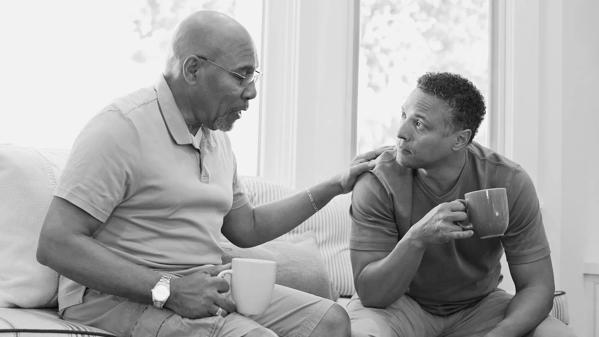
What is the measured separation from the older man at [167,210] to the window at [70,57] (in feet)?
2.92

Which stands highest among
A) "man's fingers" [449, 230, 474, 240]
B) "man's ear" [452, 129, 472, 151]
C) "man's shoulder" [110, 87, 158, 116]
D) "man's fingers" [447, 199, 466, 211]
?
"man's shoulder" [110, 87, 158, 116]

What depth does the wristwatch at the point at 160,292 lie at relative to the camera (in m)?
1.63

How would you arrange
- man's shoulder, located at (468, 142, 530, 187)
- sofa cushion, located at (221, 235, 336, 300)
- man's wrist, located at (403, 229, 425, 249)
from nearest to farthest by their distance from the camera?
man's wrist, located at (403, 229, 425, 249)
man's shoulder, located at (468, 142, 530, 187)
sofa cushion, located at (221, 235, 336, 300)

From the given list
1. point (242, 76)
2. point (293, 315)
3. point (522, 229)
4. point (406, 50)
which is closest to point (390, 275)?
point (293, 315)

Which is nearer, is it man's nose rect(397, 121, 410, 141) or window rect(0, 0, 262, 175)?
man's nose rect(397, 121, 410, 141)

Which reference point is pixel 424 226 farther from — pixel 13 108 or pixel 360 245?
pixel 13 108

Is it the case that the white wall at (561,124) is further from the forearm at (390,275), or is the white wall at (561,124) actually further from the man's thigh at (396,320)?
the forearm at (390,275)

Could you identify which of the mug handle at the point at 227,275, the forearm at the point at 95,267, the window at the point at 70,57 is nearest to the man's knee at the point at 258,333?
the mug handle at the point at 227,275

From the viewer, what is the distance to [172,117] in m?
1.82

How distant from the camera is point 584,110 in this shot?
386 centimetres

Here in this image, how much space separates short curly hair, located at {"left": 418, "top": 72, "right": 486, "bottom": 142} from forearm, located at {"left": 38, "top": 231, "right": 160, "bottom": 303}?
1.02 meters

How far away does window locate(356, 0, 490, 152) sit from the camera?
3590 millimetres

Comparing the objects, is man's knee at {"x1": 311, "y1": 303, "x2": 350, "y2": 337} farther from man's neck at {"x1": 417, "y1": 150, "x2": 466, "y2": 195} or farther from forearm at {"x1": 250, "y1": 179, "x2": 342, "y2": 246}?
man's neck at {"x1": 417, "y1": 150, "x2": 466, "y2": 195}

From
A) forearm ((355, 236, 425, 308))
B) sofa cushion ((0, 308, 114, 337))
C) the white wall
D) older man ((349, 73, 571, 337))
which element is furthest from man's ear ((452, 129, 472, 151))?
the white wall
